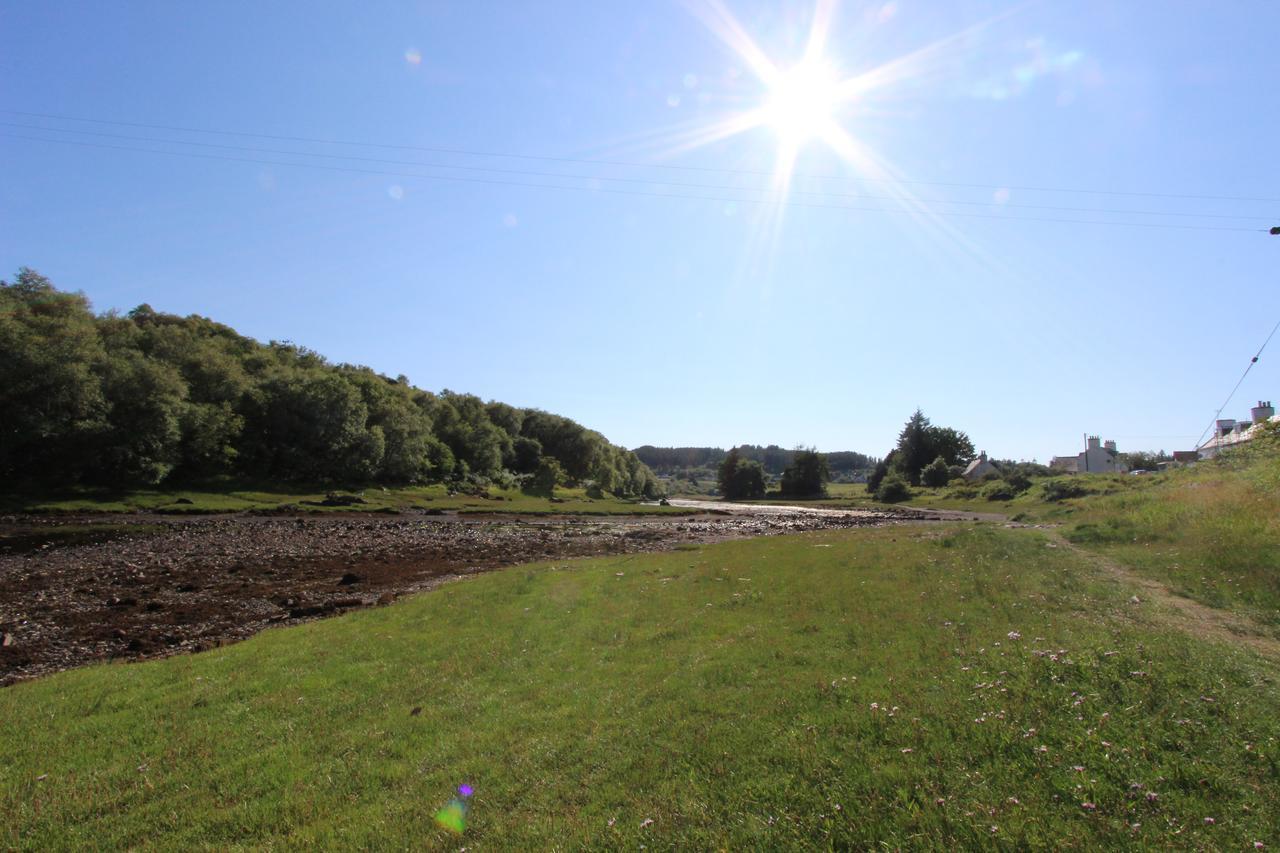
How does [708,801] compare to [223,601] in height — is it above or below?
above

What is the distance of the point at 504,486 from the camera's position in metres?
122

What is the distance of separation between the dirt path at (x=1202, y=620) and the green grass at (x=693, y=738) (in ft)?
2.06

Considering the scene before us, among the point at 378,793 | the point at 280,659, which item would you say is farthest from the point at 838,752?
the point at 280,659

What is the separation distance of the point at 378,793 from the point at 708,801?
405 centimetres

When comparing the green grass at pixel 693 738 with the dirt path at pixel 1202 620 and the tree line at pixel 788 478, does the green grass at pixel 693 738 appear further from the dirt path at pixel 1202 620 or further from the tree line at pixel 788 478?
the tree line at pixel 788 478

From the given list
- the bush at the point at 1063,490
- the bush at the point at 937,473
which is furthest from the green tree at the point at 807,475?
the bush at the point at 1063,490

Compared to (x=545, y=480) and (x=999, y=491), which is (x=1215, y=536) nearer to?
(x=999, y=491)

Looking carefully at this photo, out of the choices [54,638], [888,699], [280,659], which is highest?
[888,699]

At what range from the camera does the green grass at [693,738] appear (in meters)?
5.81

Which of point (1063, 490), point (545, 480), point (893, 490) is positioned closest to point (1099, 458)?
point (893, 490)

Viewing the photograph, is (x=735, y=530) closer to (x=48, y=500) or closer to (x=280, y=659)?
(x=280, y=659)

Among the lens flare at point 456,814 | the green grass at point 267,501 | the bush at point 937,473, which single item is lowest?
the green grass at point 267,501

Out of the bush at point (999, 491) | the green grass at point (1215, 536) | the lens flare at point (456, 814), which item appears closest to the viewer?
the lens flare at point (456, 814)

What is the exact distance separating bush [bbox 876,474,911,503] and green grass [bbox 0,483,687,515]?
51.5m
